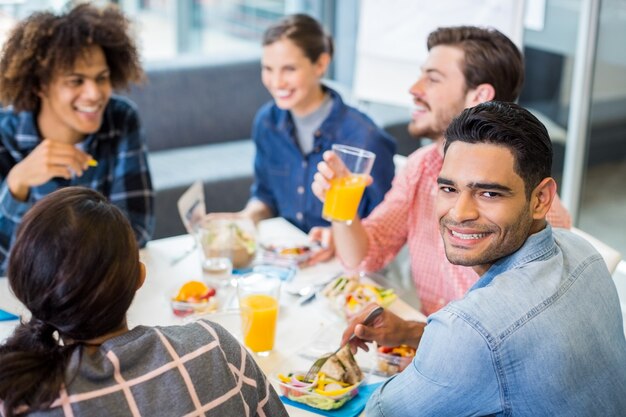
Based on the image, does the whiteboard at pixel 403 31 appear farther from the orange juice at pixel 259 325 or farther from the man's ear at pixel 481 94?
the orange juice at pixel 259 325

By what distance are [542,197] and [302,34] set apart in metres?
1.52

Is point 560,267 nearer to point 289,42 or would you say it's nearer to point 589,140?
point 289,42

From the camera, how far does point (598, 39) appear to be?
3.65 m

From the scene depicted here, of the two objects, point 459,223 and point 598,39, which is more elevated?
point 598,39

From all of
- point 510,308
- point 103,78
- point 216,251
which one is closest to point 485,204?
point 510,308

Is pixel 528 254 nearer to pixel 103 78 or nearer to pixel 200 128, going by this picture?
pixel 103 78

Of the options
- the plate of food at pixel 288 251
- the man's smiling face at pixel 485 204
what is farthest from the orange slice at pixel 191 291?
the man's smiling face at pixel 485 204

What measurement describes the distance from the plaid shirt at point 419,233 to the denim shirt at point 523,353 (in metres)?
0.67

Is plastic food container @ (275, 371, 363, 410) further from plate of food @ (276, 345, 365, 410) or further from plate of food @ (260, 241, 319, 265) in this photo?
plate of food @ (260, 241, 319, 265)

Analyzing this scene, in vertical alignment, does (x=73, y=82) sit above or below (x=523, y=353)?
above

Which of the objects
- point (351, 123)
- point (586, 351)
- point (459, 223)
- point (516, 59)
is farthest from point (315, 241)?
point (586, 351)

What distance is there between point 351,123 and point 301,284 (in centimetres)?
82

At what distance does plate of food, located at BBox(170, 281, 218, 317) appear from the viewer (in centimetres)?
199

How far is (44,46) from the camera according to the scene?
251 centimetres
